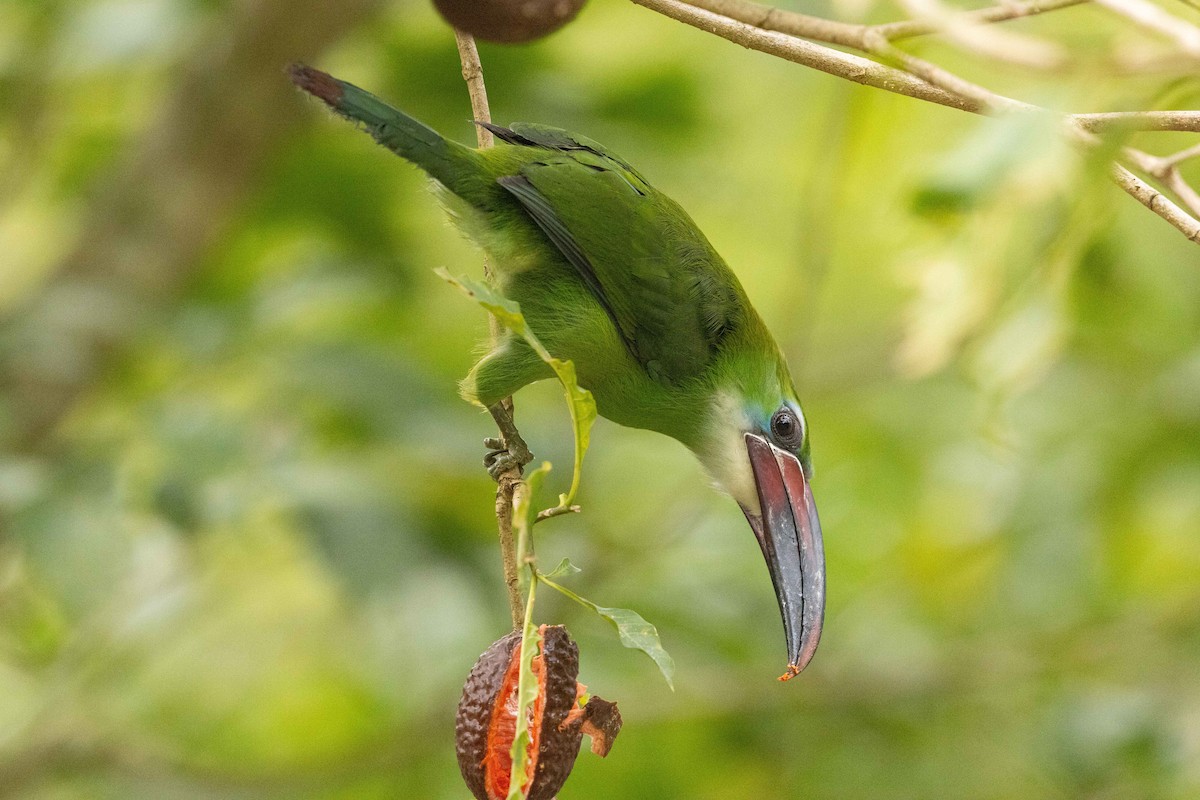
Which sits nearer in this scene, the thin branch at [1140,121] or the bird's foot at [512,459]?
the thin branch at [1140,121]

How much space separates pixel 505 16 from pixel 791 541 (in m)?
1.31

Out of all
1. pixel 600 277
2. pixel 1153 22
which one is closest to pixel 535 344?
pixel 1153 22

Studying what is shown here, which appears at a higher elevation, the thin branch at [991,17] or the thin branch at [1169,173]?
the thin branch at [991,17]

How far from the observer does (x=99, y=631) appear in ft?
10.1

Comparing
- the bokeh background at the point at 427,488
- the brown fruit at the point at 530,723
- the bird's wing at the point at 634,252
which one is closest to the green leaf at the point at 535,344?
the brown fruit at the point at 530,723

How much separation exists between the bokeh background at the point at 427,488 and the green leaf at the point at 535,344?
4.19 feet

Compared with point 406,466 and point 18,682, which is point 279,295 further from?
point 18,682

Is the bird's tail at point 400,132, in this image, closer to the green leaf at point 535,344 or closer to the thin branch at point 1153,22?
the green leaf at point 535,344

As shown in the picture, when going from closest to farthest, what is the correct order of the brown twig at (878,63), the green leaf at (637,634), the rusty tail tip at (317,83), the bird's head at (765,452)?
the green leaf at (637,634), the brown twig at (878,63), the rusty tail tip at (317,83), the bird's head at (765,452)

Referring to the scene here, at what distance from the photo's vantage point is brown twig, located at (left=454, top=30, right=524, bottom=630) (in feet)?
5.90

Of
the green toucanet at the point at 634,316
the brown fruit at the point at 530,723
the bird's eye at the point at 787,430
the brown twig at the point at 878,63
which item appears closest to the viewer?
the brown twig at the point at 878,63

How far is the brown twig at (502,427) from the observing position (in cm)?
180

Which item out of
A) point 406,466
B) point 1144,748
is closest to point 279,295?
point 406,466

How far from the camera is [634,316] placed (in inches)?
107
